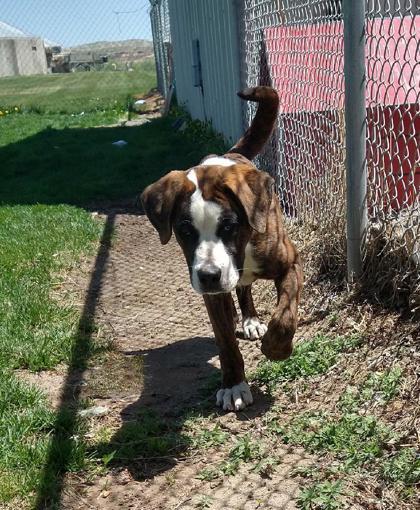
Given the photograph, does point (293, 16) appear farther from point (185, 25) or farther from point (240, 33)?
point (185, 25)

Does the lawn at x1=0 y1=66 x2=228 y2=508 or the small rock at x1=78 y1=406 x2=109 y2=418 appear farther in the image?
the small rock at x1=78 y1=406 x2=109 y2=418

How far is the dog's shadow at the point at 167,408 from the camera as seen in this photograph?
3.28m

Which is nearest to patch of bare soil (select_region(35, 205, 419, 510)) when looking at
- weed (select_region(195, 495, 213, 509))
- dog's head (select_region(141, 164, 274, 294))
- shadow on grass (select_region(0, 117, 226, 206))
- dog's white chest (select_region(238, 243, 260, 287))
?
weed (select_region(195, 495, 213, 509))

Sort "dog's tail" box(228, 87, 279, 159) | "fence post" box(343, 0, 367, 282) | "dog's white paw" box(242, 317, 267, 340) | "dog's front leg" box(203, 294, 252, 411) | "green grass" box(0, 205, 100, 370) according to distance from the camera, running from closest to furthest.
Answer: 1. "dog's front leg" box(203, 294, 252, 411)
2. "fence post" box(343, 0, 367, 282)
3. "green grass" box(0, 205, 100, 370)
4. "dog's white paw" box(242, 317, 267, 340)
5. "dog's tail" box(228, 87, 279, 159)

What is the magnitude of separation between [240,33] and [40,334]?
424cm

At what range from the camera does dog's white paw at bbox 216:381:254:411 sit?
141 inches

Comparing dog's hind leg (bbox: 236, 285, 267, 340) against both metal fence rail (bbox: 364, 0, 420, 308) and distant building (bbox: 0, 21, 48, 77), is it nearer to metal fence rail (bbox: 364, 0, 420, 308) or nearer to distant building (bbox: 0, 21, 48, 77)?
metal fence rail (bbox: 364, 0, 420, 308)

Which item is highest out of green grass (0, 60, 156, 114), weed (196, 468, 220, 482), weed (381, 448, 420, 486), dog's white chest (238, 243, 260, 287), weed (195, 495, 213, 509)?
dog's white chest (238, 243, 260, 287)

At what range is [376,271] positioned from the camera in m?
4.12

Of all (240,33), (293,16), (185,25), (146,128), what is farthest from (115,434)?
(146,128)

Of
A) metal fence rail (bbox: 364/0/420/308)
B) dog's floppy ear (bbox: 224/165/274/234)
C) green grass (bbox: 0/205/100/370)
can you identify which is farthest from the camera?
green grass (bbox: 0/205/100/370)

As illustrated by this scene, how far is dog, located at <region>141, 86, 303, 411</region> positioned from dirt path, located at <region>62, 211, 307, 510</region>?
0.29 meters

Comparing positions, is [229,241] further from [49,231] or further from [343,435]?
[49,231]

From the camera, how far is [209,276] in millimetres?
→ 3213
